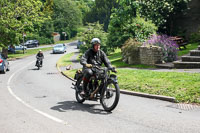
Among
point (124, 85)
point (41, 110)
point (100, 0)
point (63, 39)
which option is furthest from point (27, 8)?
point (100, 0)

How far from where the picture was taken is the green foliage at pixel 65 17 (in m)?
85.6

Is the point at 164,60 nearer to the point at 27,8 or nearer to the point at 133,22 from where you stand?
the point at 133,22

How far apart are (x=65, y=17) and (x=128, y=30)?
218ft

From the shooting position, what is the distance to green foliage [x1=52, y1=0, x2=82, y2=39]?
281 ft

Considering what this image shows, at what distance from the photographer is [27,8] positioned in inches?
1647

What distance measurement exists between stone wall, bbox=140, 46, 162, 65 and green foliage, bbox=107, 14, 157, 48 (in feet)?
9.59

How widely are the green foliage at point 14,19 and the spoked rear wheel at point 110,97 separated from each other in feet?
111

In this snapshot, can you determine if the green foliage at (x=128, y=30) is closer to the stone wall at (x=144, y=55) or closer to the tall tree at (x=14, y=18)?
the stone wall at (x=144, y=55)

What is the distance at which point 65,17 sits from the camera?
287 ft

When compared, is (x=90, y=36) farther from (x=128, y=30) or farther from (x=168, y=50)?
(x=168, y=50)

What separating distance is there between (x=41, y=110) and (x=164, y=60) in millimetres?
11608

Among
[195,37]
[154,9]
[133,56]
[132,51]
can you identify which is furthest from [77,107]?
[195,37]

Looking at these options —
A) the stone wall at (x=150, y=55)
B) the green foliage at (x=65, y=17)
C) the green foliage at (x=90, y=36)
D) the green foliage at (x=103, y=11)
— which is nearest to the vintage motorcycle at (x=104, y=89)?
the stone wall at (x=150, y=55)

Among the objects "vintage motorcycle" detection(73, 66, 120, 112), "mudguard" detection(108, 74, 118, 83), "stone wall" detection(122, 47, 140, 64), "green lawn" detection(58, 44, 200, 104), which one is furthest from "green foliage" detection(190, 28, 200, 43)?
A: "mudguard" detection(108, 74, 118, 83)
